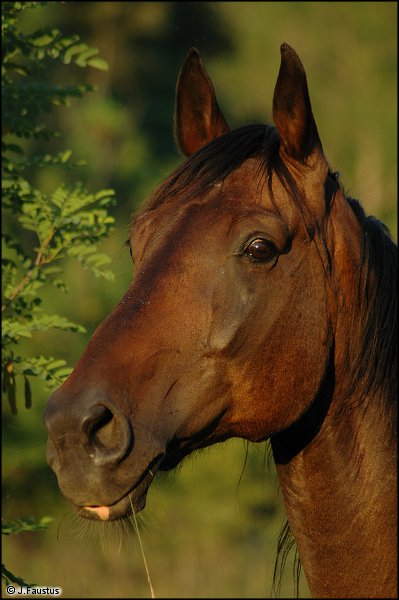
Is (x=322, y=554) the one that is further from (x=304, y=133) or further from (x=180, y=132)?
(x=180, y=132)

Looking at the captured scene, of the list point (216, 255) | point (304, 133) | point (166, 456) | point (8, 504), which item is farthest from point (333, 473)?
point (8, 504)

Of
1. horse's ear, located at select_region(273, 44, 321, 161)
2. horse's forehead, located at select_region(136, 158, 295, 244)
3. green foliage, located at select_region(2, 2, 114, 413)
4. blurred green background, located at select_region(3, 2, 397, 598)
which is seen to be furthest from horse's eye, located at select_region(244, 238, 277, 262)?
green foliage, located at select_region(2, 2, 114, 413)

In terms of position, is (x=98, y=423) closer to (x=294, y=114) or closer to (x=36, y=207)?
(x=294, y=114)

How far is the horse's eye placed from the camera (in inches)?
127

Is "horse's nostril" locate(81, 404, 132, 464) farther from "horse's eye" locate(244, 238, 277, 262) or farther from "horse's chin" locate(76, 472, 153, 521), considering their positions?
"horse's eye" locate(244, 238, 277, 262)

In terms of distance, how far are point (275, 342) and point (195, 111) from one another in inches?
46.5

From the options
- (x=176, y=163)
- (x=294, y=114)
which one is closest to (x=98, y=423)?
(x=294, y=114)

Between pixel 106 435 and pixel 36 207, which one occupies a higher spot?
pixel 36 207

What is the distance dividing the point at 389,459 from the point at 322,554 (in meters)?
0.40

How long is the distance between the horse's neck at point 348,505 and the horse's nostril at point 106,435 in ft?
2.70

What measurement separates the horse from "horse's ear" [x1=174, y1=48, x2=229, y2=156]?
429 mm

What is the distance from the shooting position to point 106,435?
286 centimetres

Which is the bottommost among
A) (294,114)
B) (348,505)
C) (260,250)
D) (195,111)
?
(348,505)

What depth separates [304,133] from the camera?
135 inches
